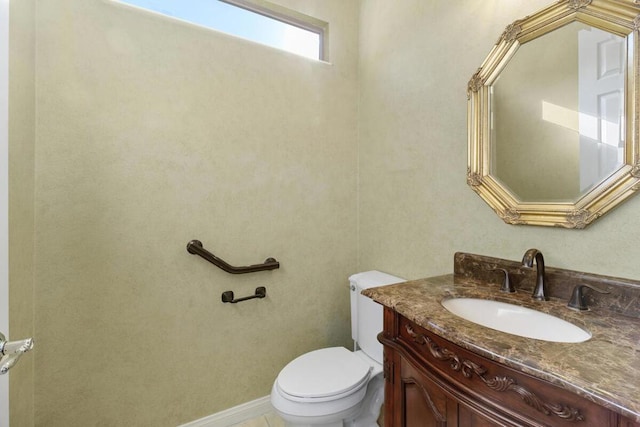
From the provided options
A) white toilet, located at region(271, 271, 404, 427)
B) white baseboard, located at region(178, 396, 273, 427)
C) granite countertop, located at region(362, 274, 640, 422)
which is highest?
granite countertop, located at region(362, 274, 640, 422)

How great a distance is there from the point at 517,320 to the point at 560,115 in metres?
0.73

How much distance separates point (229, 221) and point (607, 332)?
154 centimetres

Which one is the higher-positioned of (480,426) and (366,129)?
(366,129)

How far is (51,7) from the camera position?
122 centimetres

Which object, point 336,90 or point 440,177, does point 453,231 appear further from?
point 336,90

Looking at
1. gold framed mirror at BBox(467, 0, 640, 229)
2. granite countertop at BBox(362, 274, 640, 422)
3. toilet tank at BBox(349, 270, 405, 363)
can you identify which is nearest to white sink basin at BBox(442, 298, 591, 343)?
granite countertop at BBox(362, 274, 640, 422)

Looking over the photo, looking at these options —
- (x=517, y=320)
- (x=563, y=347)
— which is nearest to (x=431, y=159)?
(x=517, y=320)

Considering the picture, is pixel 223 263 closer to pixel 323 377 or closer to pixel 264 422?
pixel 323 377

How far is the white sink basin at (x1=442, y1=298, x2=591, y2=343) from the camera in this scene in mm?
833

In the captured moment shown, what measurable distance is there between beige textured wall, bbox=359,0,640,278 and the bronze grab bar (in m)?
Result: 0.68

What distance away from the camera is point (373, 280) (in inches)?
63.7

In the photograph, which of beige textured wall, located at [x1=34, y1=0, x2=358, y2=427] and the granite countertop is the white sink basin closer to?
the granite countertop

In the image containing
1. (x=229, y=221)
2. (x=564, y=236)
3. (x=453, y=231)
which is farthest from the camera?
(x=229, y=221)

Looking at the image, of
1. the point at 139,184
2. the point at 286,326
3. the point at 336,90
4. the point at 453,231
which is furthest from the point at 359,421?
the point at 336,90
